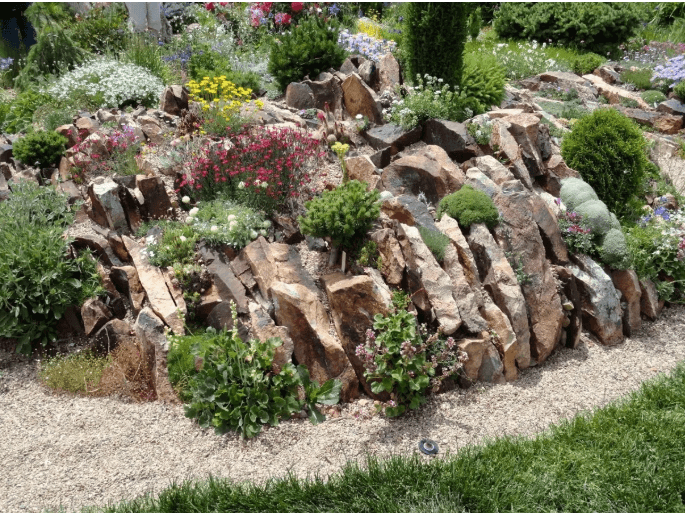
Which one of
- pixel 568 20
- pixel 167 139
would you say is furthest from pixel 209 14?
pixel 568 20

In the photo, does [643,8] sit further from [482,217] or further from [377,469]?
[377,469]

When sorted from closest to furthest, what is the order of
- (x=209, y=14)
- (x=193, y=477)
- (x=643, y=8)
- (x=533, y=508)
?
(x=533, y=508) < (x=193, y=477) < (x=209, y=14) < (x=643, y=8)

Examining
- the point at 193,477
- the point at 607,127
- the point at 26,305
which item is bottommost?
the point at 193,477

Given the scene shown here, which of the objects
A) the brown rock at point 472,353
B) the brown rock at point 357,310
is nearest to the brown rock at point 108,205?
the brown rock at point 357,310

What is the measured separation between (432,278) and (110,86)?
24.1 feet

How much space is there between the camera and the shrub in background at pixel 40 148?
909cm

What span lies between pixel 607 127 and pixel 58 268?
771 centimetres

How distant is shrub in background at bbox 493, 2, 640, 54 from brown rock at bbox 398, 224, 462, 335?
12008 millimetres

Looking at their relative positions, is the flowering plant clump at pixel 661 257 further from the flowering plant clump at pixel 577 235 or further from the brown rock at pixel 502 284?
the brown rock at pixel 502 284

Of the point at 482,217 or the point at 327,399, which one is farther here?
the point at 482,217

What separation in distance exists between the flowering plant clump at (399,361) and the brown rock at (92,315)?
10.2ft

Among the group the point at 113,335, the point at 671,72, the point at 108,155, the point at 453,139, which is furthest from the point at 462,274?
the point at 671,72

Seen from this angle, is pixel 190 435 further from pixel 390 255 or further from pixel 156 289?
pixel 390 255

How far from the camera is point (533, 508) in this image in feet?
16.4
